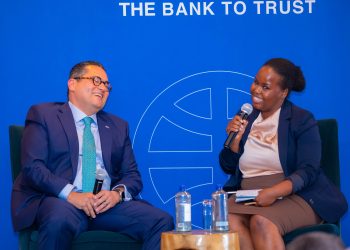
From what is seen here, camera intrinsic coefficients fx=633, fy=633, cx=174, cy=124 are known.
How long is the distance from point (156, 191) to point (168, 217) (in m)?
0.72

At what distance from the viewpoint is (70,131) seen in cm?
391

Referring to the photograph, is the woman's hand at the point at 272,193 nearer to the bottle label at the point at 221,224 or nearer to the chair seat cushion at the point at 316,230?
the chair seat cushion at the point at 316,230

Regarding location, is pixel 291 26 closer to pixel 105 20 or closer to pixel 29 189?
pixel 105 20

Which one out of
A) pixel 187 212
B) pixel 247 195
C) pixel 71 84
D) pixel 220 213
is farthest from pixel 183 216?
pixel 71 84

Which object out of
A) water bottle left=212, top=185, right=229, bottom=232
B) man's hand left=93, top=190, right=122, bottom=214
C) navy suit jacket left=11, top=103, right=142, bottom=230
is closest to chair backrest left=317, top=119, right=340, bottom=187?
water bottle left=212, top=185, right=229, bottom=232

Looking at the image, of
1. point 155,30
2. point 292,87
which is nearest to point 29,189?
point 155,30

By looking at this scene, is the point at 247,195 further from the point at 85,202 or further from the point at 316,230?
the point at 85,202

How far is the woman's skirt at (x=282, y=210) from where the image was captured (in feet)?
11.7

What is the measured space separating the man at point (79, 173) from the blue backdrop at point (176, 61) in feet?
1.09

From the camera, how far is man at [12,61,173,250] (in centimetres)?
363

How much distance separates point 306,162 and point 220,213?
697mm

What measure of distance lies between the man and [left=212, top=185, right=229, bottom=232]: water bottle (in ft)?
1.39

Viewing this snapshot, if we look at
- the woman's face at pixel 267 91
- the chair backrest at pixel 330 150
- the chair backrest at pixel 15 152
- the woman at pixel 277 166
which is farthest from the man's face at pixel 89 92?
the chair backrest at pixel 330 150

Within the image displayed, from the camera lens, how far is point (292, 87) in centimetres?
403
